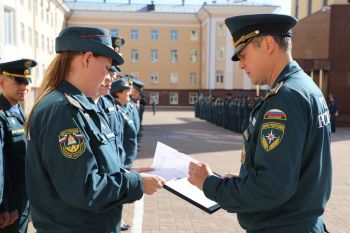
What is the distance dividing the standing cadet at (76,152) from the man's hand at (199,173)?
0.18m

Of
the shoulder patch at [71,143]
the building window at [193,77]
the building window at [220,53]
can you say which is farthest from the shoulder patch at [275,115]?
the building window at [193,77]

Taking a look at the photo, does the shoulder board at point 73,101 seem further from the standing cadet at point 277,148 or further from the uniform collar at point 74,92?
the standing cadet at point 277,148

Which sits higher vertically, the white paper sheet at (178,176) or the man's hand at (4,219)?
the white paper sheet at (178,176)

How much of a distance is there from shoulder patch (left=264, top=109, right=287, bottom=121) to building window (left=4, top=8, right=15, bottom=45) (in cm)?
2317

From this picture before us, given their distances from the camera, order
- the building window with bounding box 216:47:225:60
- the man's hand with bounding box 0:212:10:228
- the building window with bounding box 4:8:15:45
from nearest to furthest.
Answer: the man's hand with bounding box 0:212:10:228, the building window with bounding box 4:8:15:45, the building window with bounding box 216:47:225:60

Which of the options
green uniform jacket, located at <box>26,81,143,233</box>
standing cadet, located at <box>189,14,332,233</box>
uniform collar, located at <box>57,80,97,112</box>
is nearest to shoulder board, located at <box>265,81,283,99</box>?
standing cadet, located at <box>189,14,332,233</box>

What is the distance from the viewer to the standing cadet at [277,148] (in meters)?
1.64

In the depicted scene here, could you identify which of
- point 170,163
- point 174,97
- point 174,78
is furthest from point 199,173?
point 174,78

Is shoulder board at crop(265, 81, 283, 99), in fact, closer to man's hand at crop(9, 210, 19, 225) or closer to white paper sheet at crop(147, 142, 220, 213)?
white paper sheet at crop(147, 142, 220, 213)

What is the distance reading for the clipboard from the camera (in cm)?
208

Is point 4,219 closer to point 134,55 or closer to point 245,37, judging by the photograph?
point 245,37

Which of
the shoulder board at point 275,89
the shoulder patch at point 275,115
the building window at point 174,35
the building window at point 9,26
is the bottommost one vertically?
the shoulder patch at point 275,115

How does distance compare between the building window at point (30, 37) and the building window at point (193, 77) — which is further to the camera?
the building window at point (193, 77)

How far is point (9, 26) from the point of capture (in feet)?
75.8
